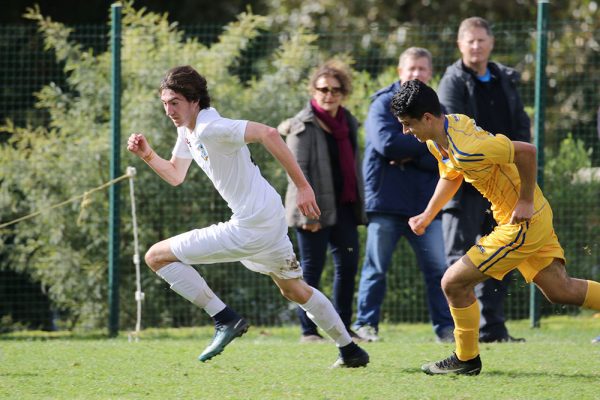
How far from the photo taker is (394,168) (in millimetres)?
8656

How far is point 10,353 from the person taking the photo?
7.78 meters

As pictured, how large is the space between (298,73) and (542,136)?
257 centimetres

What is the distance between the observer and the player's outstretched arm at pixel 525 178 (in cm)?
583

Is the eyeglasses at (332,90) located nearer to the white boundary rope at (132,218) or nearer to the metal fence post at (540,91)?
the white boundary rope at (132,218)

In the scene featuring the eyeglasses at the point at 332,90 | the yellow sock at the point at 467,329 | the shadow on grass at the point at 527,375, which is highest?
the eyeglasses at the point at 332,90

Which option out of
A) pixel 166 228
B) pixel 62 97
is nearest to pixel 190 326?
pixel 166 228

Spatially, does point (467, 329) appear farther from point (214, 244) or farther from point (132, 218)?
point (132, 218)

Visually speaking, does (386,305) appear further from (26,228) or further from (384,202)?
(26,228)

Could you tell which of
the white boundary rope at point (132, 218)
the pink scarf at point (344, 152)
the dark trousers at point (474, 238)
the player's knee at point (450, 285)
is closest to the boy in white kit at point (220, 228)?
the player's knee at point (450, 285)

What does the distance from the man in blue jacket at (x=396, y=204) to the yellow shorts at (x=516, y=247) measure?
2437mm

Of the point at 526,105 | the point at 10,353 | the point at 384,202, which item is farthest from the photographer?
the point at 526,105

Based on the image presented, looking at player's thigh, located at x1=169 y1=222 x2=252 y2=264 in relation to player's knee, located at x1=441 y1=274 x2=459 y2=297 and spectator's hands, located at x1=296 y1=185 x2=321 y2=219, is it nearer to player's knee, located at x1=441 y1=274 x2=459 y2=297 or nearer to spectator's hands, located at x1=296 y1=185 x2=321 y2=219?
spectator's hands, located at x1=296 y1=185 x2=321 y2=219

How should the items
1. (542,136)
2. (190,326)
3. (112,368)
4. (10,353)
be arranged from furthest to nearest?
(190,326)
(542,136)
(10,353)
(112,368)

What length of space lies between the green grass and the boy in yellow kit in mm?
446
